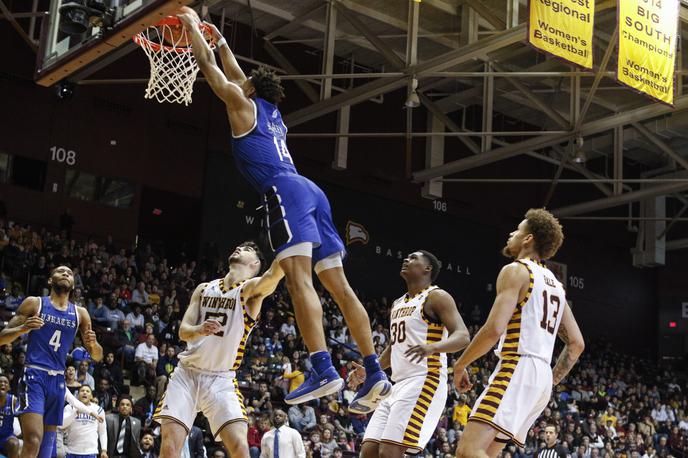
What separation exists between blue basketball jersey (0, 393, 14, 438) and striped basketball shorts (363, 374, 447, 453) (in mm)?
6289

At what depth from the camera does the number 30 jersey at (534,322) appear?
7.02 m

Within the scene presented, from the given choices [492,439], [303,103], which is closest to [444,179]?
[303,103]

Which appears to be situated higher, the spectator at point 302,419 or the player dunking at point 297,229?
the player dunking at point 297,229

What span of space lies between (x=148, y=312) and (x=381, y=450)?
12.2 m

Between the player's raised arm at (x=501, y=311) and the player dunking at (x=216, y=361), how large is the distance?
185cm

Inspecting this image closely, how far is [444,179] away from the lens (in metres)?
31.6

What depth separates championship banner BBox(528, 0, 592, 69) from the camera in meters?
16.1

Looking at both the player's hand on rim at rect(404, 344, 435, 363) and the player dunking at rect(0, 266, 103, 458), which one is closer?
the player's hand on rim at rect(404, 344, 435, 363)

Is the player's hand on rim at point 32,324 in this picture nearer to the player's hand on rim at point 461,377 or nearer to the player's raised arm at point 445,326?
the player's raised arm at point 445,326

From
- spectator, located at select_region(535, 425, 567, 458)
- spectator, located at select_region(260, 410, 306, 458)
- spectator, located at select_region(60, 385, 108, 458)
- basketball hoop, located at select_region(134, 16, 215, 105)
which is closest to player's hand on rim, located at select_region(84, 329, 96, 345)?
basketball hoop, located at select_region(134, 16, 215, 105)

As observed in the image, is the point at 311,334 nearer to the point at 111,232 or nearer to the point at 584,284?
the point at 111,232

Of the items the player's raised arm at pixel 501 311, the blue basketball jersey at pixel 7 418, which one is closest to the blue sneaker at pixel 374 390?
the player's raised arm at pixel 501 311

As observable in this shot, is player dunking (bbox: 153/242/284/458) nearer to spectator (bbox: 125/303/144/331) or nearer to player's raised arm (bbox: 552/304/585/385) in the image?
player's raised arm (bbox: 552/304/585/385)

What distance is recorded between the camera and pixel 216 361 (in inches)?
337
